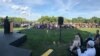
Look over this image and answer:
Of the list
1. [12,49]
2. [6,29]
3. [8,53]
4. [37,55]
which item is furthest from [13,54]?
[6,29]

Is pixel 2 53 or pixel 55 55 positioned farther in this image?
pixel 55 55

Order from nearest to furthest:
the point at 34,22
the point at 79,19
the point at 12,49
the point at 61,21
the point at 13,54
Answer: the point at 13,54, the point at 12,49, the point at 61,21, the point at 34,22, the point at 79,19

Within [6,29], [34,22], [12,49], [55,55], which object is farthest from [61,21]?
[34,22]

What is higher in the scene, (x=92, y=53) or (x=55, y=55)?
(x=92, y=53)

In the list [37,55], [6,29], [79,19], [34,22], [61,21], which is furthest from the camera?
[79,19]

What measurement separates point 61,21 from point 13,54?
10.4m

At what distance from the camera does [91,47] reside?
5887 mm

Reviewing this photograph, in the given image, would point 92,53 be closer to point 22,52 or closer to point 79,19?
point 22,52

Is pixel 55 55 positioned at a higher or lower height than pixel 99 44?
lower

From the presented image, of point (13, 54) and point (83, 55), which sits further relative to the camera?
point (13, 54)

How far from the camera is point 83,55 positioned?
5816 mm

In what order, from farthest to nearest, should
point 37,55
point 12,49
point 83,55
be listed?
point 37,55
point 12,49
point 83,55

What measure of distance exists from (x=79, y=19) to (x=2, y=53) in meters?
46.3

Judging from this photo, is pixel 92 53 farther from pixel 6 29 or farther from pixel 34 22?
pixel 34 22
